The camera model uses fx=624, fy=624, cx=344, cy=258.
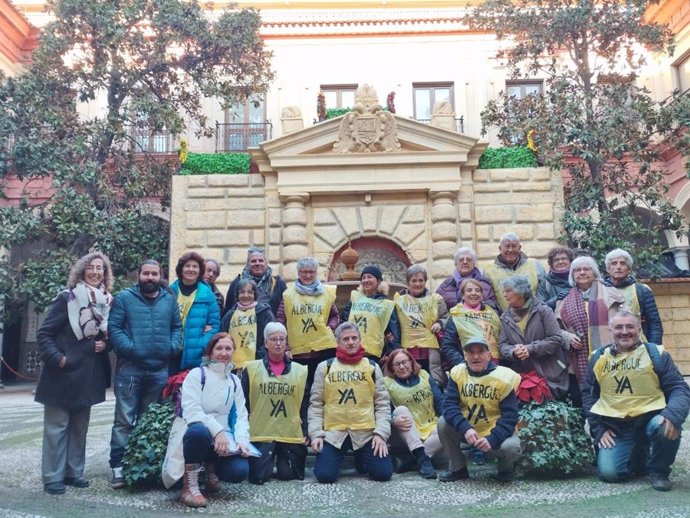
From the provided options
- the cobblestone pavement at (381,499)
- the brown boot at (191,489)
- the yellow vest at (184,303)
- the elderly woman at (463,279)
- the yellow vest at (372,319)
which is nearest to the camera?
the cobblestone pavement at (381,499)

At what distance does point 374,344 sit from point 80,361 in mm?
2409

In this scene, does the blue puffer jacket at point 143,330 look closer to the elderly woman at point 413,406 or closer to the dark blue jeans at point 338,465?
the dark blue jeans at point 338,465

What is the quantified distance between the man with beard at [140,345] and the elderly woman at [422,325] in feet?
6.62

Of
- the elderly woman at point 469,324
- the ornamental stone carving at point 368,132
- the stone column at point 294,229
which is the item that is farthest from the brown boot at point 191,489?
the ornamental stone carving at point 368,132

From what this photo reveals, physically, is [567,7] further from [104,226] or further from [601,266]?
→ [104,226]

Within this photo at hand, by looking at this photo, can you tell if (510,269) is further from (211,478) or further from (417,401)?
(211,478)

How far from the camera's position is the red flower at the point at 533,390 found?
478cm

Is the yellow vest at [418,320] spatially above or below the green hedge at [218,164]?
below

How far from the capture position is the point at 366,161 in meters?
12.1

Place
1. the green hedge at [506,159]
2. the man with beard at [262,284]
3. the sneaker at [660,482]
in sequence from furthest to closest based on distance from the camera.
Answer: the green hedge at [506,159]
the man with beard at [262,284]
the sneaker at [660,482]

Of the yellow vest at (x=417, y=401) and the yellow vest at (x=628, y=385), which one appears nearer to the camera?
the yellow vest at (x=628, y=385)

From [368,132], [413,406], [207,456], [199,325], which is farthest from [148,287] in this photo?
[368,132]

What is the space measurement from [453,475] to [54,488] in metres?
2.80

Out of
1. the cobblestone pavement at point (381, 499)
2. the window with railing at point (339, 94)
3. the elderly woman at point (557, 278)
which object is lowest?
the cobblestone pavement at point (381, 499)
